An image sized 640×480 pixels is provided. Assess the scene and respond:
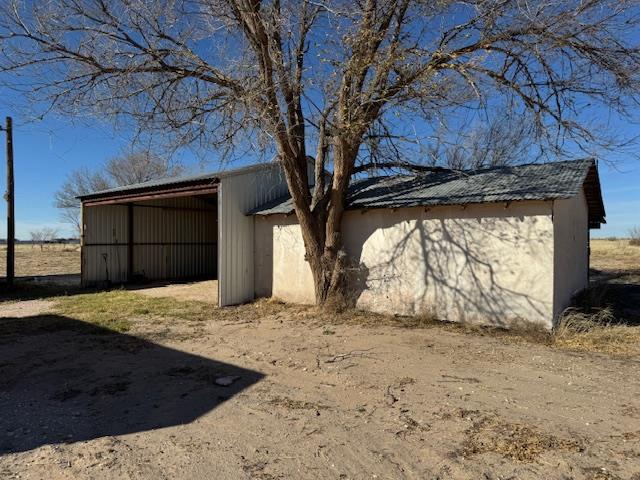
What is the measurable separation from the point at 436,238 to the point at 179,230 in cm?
1322

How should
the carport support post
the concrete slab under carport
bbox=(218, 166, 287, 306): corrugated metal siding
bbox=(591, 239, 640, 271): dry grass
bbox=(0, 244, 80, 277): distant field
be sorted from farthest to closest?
bbox=(591, 239, 640, 271): dry grass, bbox=(0, 244, 80, 277): distant field, the carport support post, the concrete slab under carport, bbox=(218, 166, 287, 306): corrugated metal siding

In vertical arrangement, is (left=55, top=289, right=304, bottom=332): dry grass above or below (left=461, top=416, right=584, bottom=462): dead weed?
above

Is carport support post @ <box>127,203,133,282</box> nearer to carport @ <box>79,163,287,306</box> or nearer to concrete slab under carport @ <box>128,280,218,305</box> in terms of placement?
carport @ <box>79,163,287,306</box>

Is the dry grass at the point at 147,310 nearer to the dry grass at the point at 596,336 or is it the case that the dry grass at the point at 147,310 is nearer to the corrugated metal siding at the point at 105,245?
the corrugated metal siding at the point at 105,245

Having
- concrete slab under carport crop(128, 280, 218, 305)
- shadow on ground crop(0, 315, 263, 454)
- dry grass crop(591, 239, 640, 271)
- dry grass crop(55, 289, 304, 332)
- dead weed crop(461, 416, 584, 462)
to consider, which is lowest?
dead weed crop(461, 416, 584, 462)

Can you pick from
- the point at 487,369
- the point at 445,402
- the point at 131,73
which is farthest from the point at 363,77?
the point at 445,402

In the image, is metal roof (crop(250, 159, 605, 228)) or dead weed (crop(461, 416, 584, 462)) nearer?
dead weed (crop(461, 416, 584, 462))

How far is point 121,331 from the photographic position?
8.60m

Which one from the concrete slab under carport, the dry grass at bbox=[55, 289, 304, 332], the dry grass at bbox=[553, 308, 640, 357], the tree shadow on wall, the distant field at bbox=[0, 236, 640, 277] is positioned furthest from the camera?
the distant field at bbox=[0, 236, 640, 277]

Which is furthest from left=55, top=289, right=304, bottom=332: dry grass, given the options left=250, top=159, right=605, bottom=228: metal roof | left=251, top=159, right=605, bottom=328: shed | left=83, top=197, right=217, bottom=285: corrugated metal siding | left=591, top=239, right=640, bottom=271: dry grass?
left=591, top=239, right=640, bottom=271: dry grass

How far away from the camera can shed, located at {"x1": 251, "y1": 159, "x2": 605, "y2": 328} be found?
8.58m

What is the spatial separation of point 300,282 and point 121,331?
4.61 m

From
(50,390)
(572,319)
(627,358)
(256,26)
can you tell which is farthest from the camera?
(256,26)

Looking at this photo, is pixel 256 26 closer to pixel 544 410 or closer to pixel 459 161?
pixel 544 410
